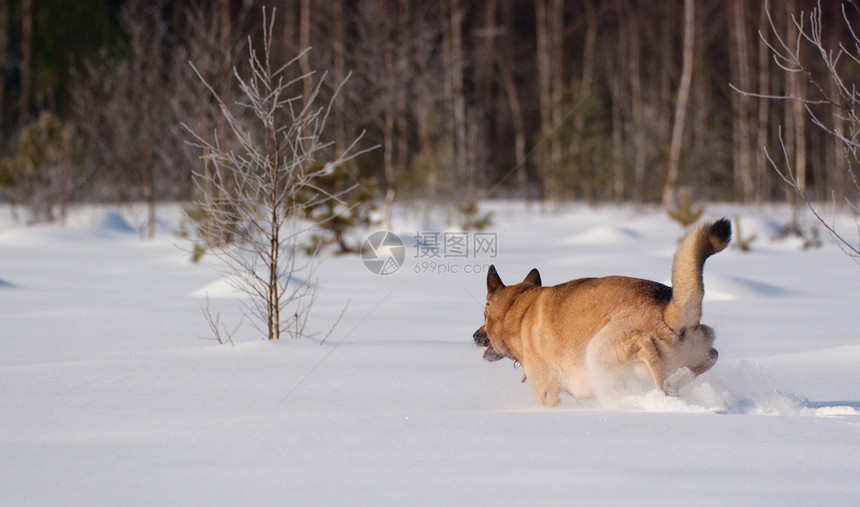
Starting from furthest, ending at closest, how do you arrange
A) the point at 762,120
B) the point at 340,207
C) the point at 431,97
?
the point at 762,120, the point at 431,97, the point at 340,207

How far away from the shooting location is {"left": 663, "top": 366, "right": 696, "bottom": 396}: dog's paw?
3371 mm

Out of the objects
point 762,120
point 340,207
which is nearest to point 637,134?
point 762,120

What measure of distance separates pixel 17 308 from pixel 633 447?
21.9 ft

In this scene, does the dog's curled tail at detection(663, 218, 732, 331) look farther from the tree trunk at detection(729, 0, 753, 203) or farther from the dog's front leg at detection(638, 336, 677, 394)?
the tree trunk at detection(729, 0, 753, 203)

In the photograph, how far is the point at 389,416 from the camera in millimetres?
3275

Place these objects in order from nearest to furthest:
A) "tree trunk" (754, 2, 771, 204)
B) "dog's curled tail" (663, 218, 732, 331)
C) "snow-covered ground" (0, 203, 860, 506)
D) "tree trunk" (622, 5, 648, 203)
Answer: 1. "snow-covered ground" (0, 203, 860, 506)
2. "dog's curled tail" (663, 218, 732, 331)
3. "tree trunk" (754, 2, 771, 204)
4. "tree trunk" (622, 5, 648, 203)

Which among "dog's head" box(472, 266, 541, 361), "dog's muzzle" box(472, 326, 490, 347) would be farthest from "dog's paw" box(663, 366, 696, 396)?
"dog's muzzle" box(472, 326, 490, 347)

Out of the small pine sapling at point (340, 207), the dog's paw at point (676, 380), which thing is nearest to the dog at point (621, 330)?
the dog's paw at point (676, 380)

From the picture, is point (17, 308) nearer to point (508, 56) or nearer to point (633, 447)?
point (633, 447)

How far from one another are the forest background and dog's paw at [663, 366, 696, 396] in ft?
30.9

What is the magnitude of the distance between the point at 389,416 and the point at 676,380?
1214mm

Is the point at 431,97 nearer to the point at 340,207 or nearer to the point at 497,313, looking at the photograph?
the point at 340,207

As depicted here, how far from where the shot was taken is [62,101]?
29.3m

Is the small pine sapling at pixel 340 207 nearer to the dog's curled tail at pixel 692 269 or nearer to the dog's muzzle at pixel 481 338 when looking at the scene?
the dog's muzzle at pixel 481 338
